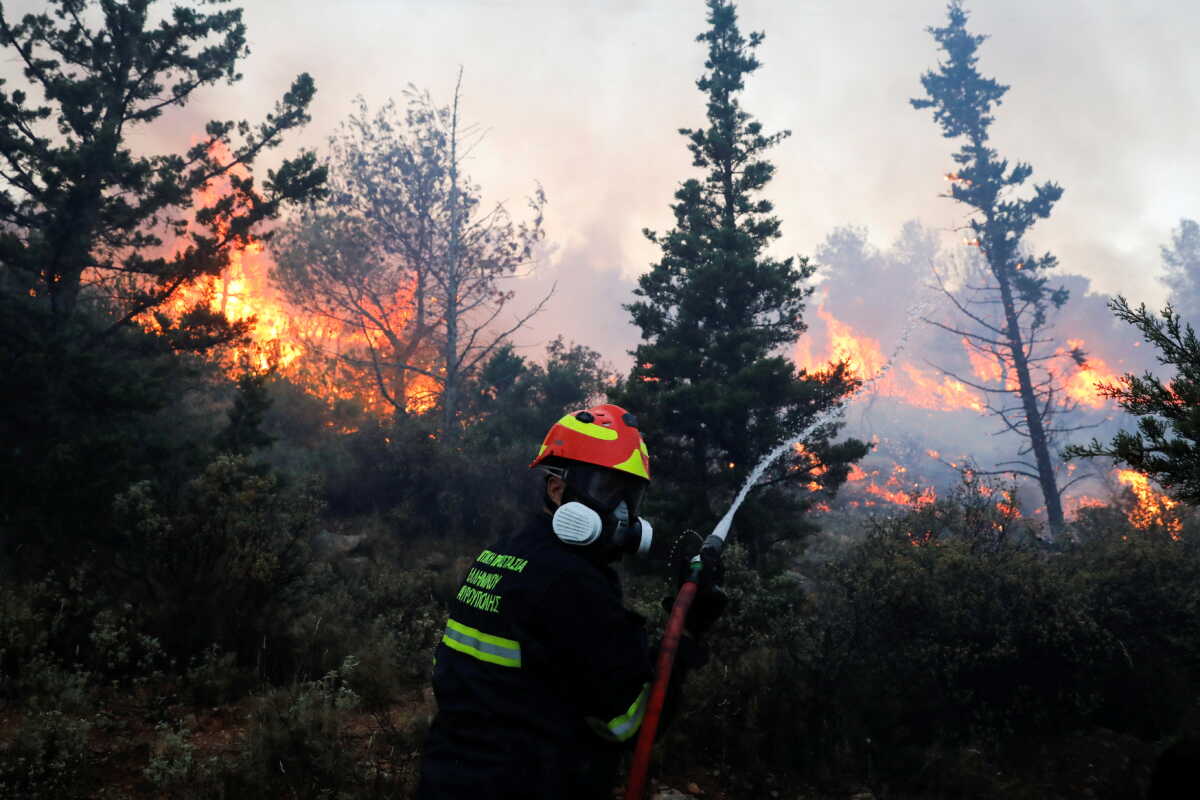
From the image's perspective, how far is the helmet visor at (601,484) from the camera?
2.72 metres

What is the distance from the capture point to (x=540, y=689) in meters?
2.29

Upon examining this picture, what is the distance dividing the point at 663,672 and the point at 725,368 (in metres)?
11.3

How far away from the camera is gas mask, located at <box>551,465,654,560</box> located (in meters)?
2.60

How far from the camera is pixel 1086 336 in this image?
6606cm

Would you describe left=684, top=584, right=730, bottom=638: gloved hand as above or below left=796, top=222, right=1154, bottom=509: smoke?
below

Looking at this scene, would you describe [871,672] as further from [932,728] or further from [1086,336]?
[1086,336]

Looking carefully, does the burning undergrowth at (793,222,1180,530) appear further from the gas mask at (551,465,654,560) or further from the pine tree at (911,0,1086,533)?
the gas mask at (551,465,654,560)

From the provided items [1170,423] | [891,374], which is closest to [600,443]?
[1170,423]

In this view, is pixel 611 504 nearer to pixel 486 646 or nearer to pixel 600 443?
pixel 600 443

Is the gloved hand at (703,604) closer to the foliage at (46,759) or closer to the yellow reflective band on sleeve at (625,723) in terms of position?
the yellow reflective band on sleeve at (625,723)

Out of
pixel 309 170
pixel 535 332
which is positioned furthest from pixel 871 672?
pixel 535 332

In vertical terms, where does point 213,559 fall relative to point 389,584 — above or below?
above

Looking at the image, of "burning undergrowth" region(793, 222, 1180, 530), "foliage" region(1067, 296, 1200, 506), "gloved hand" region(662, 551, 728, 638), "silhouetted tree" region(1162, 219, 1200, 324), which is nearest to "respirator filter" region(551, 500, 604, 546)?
"gloved hand" region(662, 551, 728, 638)

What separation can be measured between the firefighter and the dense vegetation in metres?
3.11
